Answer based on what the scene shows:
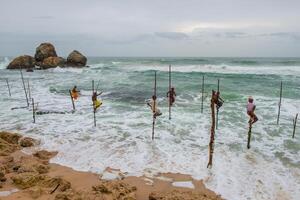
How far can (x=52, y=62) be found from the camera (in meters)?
52.7

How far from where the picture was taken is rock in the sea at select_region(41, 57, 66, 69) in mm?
52156

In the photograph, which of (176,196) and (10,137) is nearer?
(176,196)

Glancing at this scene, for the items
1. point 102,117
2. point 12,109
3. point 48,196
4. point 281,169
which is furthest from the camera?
point 12,109

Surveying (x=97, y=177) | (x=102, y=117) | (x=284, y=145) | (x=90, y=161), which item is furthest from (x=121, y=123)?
(x=284, y=145)

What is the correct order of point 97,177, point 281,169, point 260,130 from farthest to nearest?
point 260,130 < point 281,169 < point 97,177

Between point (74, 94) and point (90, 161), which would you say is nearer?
point (90, 161)

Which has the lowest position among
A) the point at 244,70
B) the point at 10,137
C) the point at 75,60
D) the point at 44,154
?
the point at 244,70

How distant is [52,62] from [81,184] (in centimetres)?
4729

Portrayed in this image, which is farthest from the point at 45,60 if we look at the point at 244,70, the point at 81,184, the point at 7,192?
the point at 7,192

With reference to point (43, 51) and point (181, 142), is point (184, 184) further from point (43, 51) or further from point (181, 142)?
point (43, 51)

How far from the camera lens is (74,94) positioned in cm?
1877

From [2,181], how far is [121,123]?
7.25m

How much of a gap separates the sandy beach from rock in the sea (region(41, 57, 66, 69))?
1741 inches

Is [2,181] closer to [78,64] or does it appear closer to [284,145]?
[284,145]
